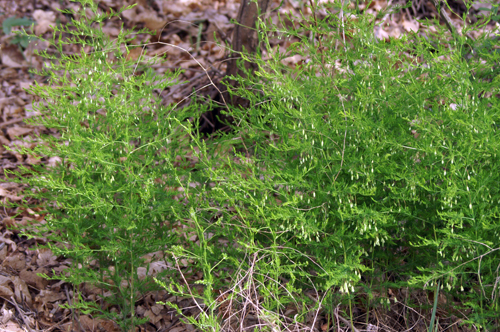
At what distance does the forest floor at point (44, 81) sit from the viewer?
107 inches

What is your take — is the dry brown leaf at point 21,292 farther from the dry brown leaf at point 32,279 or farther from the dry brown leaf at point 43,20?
the dry brown leaf at point 43,20

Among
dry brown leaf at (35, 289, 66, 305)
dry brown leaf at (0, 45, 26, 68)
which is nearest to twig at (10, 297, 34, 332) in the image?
dry brown leaf at (35, 289, 66, 305)

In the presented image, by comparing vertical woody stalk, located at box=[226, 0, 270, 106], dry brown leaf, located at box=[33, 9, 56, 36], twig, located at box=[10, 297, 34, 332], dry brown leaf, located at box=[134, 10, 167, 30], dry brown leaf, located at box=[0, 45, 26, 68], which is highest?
vertical woody stalk, located at box=[226, 0, 270, 106]

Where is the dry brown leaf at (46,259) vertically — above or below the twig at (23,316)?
below

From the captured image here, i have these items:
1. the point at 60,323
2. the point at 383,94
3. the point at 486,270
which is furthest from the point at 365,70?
the point at 60,323

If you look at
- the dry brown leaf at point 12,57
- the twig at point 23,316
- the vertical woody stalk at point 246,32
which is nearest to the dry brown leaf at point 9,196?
the twig at point 23,316

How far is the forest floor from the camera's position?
271 cm

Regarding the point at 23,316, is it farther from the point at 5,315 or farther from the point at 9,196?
the point at 9,196

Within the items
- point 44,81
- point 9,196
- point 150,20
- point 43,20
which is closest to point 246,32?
point 150,20

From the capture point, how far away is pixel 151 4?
525 centimetres

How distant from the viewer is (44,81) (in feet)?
15.4

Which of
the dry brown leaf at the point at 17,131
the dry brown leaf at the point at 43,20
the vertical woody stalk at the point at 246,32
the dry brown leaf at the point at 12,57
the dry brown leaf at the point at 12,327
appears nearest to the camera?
the dry brown leaf at the point at 12,327

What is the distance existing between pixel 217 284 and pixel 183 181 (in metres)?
0.54

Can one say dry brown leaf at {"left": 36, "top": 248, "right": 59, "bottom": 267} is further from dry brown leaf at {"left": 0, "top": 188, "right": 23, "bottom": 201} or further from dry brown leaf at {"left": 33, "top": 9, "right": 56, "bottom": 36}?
dry brown leaf at {"left": 33, "top": 9, "right": 56, "bottom": 36}
